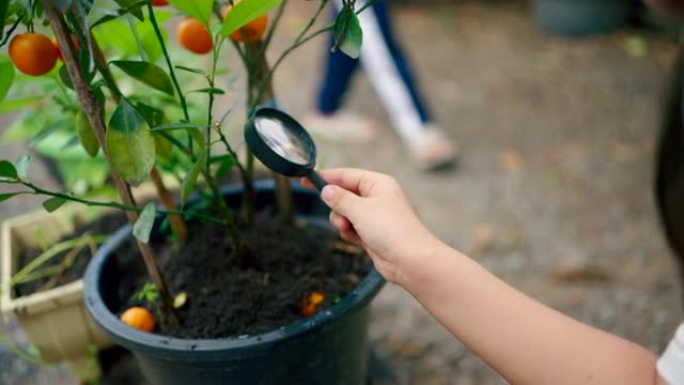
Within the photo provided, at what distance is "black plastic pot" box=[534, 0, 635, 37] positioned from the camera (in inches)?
101

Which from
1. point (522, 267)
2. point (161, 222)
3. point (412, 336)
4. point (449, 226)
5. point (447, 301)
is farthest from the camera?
point (449, 226)

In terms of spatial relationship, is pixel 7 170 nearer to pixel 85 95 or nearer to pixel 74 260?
pixel 85 95

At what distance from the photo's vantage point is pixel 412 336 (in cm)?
134

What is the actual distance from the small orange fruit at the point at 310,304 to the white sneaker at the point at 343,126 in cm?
115

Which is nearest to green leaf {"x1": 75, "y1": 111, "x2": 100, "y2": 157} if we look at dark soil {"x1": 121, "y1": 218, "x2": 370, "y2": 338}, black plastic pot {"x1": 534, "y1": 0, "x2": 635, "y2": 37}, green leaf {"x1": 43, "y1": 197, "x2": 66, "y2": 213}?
green leaf {"x1": 43, "y1": 197, "x2": 66, "y2": 213}

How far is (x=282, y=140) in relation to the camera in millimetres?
793

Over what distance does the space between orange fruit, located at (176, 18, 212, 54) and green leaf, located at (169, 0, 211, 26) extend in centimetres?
10

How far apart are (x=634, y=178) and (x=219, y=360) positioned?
1365 mm

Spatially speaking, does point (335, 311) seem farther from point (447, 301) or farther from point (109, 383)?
point (109, 383)

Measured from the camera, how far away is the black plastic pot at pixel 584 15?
8.43ft

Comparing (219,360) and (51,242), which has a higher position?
(219,360)

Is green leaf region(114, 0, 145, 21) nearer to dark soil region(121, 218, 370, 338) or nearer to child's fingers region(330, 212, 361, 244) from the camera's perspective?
child's fingers region(330, 212, 361, 244)

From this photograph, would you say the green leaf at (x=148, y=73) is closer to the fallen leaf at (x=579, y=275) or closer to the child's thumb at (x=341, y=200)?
the child's thumb at (x=341, y=200)

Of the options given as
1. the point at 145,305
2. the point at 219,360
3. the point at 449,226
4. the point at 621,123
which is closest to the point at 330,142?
the point at 449,226
